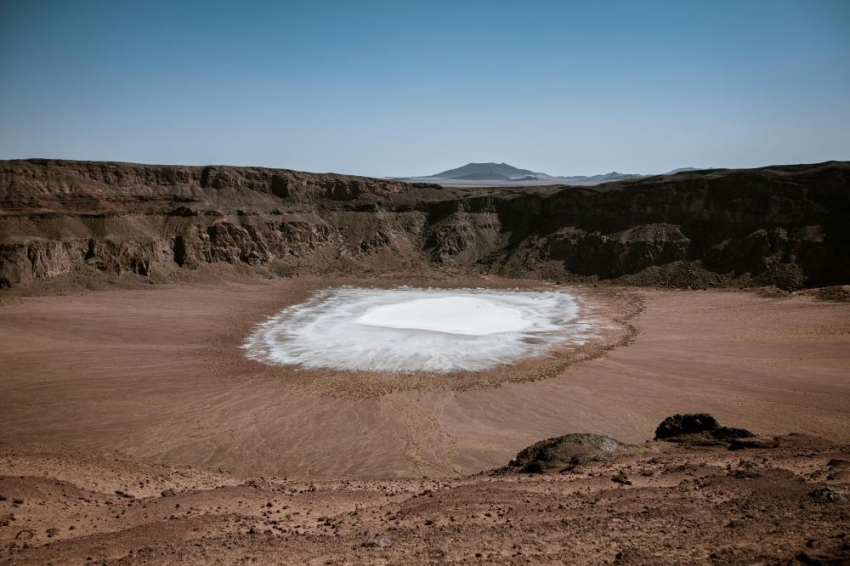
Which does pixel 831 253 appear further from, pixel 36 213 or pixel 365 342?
pixel 36 213

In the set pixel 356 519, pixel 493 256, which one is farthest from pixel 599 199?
pixel 356 519

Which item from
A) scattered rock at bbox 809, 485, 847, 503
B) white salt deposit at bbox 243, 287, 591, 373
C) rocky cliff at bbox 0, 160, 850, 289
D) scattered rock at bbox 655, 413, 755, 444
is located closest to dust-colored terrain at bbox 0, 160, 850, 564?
scattered rock at bbox 809, 485, 847, 503

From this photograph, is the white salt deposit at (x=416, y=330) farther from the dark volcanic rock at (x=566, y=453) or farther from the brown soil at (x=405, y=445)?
the dark volcanic rock at (x=566, y=453)

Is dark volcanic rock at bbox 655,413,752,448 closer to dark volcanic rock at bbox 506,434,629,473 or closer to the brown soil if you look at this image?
the brown soil

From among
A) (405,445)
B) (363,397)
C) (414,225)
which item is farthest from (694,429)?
(414,225)

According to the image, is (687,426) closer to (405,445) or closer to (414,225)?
(405,445)
